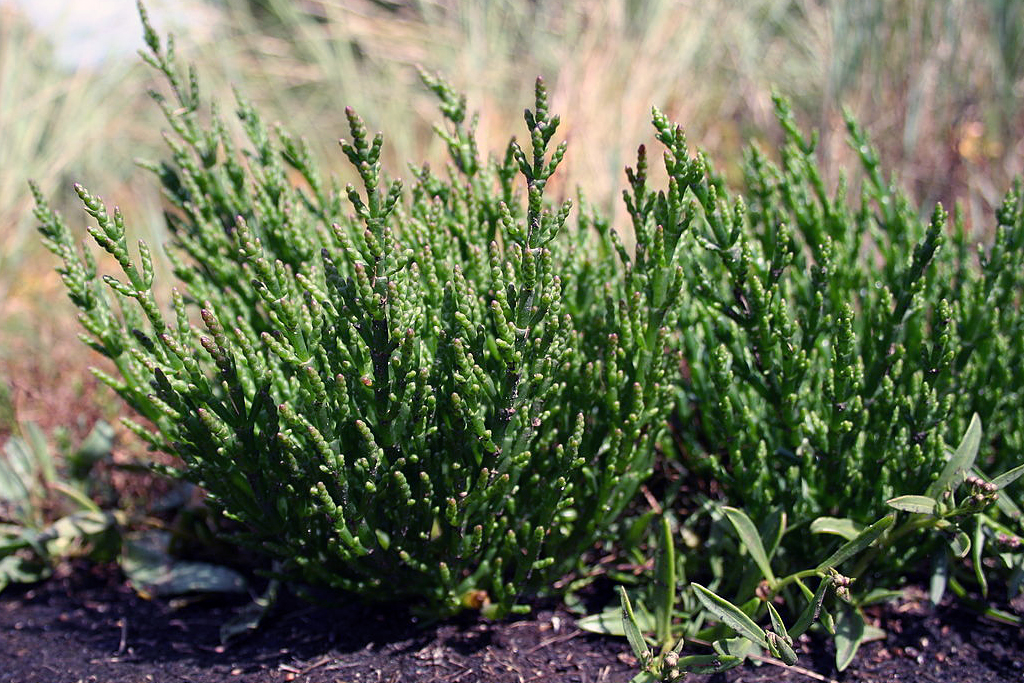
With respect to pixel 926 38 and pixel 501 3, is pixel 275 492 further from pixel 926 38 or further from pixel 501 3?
pixel 501 3

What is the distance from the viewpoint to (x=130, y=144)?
9.65 metres

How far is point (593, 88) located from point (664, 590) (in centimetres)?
384

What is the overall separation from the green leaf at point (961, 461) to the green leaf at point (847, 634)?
0.35 m

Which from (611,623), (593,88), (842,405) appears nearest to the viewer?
(842,405)

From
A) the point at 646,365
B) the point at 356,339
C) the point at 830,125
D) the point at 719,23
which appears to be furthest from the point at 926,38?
the point at 356,339

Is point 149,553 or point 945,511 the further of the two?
point 149,553

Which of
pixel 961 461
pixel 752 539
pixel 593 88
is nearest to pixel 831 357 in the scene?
pixel 961 461

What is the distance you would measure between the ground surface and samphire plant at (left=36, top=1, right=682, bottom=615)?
0.11 meters

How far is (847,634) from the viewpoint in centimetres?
192

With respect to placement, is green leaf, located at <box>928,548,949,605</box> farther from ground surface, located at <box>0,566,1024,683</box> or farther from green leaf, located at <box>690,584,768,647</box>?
green leaf, located at <box>690,584,768,647</box>

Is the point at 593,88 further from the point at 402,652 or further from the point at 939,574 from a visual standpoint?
the point at 402,652

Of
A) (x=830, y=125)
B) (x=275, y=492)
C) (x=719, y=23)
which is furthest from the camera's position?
(x=719, y=23)

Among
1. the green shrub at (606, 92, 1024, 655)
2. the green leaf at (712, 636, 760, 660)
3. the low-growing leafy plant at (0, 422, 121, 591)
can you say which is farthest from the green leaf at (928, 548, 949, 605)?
the low-growing leafy plant at (0, 422, 121, 591)

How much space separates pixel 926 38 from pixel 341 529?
15.4 ft
